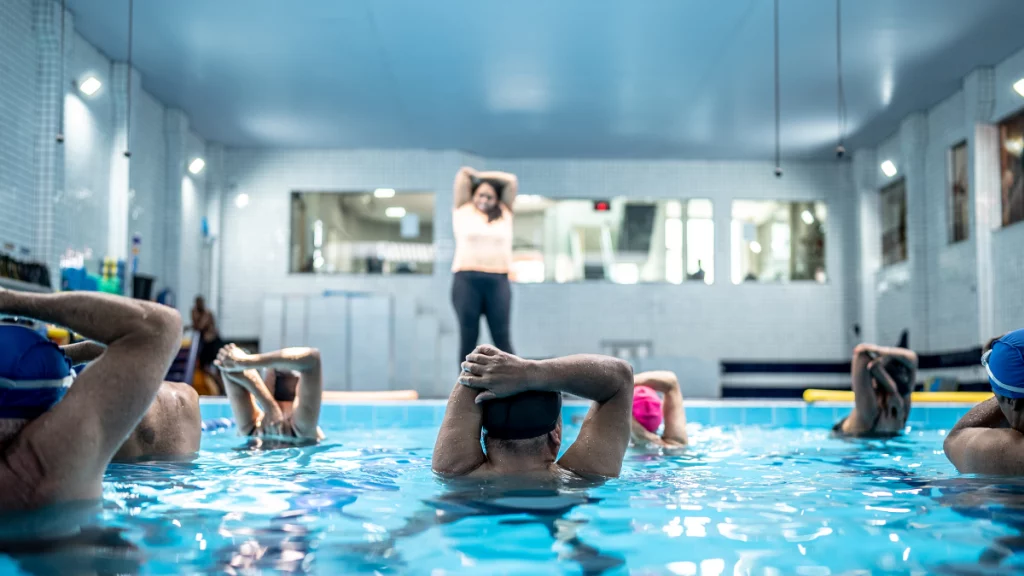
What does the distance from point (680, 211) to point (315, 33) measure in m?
7.90

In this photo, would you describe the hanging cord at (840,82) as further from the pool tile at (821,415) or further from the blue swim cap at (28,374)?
the blue swim cap at (28,374)

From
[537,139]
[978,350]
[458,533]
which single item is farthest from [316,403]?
[537,139]

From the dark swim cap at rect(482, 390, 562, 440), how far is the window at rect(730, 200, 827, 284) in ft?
44.0

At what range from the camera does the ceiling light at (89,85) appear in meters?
10.0

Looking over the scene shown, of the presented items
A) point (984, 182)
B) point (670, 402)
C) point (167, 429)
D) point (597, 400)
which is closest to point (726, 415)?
point (670, 402)

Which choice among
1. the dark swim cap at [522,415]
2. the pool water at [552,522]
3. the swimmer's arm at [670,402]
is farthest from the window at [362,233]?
the dark swim cap at [522,415]

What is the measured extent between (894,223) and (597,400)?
1305 centimetres

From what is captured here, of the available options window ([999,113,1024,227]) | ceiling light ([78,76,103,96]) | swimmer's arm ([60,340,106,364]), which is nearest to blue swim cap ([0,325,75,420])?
swimmer's arm ([60,340,106,364])

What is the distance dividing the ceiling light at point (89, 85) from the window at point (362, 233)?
5.29 m

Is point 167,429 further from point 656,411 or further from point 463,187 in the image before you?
point 463,187

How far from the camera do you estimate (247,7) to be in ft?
30.0

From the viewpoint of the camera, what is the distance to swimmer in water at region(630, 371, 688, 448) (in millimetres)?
4625

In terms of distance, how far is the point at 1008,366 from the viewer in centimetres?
306

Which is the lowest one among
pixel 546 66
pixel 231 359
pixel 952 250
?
pixel 231 359
